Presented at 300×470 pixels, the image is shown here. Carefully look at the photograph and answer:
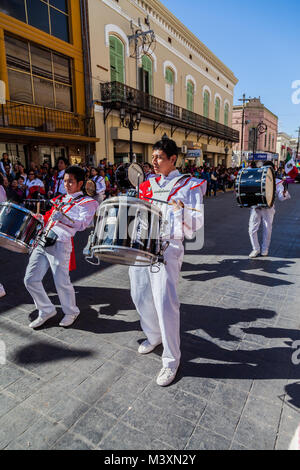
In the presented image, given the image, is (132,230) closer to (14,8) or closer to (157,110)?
(14,8)

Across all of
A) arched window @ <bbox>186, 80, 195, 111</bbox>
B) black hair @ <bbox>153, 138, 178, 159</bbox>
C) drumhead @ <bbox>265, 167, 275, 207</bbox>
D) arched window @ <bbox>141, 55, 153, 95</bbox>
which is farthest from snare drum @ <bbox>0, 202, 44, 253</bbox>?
arched window @ <bbox>186, 80, 195, 111</bbox>

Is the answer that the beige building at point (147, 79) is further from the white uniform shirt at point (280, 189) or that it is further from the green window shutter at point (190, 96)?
the white uniform shirt at point (280, 189)

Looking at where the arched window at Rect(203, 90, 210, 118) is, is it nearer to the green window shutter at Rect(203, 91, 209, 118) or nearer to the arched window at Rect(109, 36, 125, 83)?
the green window shutter at Rect(203, 91, 209, 118)

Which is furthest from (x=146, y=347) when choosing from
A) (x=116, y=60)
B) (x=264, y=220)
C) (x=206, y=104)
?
(x=206, y=104)

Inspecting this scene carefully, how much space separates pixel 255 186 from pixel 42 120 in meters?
10.5

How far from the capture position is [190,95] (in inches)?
955

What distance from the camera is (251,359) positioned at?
2.86 meters

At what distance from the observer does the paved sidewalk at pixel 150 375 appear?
2.05m

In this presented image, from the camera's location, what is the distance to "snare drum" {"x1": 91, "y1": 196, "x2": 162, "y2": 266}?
219 centimetres

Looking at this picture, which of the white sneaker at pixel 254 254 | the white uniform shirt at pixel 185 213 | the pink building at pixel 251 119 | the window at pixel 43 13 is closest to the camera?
the white uniform shirt at pixel 185 213

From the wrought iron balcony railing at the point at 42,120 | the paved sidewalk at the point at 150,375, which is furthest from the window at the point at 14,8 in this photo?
the paved sidewalk at the point at 150,375

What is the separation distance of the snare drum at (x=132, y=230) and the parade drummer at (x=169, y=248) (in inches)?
5.3

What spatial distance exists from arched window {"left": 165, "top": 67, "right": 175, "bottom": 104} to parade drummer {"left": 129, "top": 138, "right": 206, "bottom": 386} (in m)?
20.5
